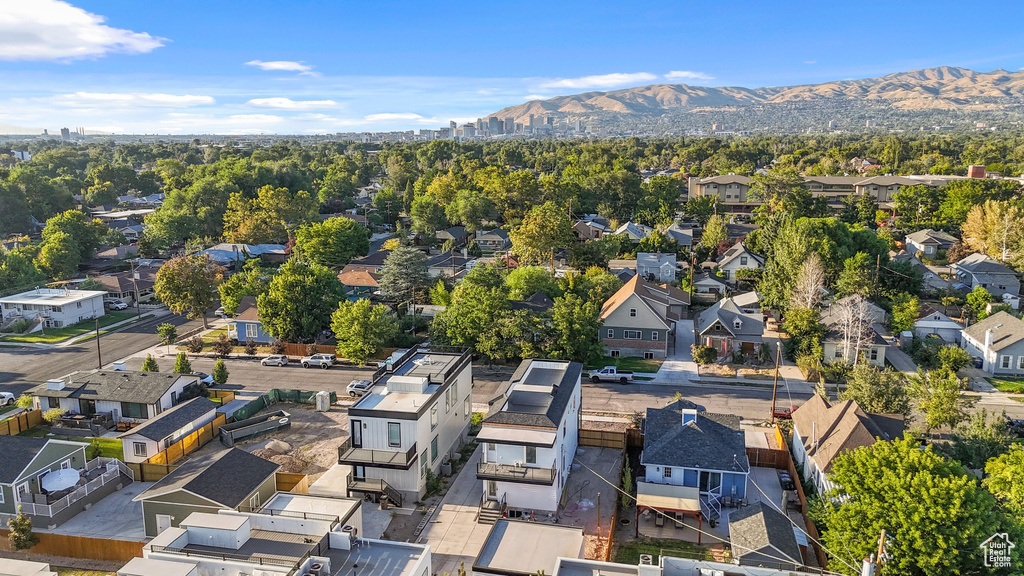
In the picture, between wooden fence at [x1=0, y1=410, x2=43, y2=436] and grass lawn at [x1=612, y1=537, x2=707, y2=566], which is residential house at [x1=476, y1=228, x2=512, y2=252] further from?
grass lawn at [x1=612, y1=537, x2=707, y2=566]

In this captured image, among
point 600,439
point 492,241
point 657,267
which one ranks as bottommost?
point 600,439

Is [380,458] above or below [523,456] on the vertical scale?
below

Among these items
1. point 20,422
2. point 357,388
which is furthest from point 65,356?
point 357,388

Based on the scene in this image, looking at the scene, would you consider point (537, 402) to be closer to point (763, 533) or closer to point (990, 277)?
point (763, 533)

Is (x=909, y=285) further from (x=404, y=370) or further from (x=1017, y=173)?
(x=1017, y=173)

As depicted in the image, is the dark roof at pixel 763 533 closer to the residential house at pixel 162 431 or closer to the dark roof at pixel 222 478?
the dark roof at pixel 222 478

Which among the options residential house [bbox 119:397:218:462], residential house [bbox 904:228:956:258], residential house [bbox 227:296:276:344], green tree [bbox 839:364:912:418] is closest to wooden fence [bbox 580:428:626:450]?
green tree [bbox 839:364:912:418]

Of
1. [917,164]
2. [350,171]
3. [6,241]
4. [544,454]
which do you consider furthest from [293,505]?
[917,164]

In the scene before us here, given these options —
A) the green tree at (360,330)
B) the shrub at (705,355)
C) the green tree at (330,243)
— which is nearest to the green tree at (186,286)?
the green tree at (360,330)
